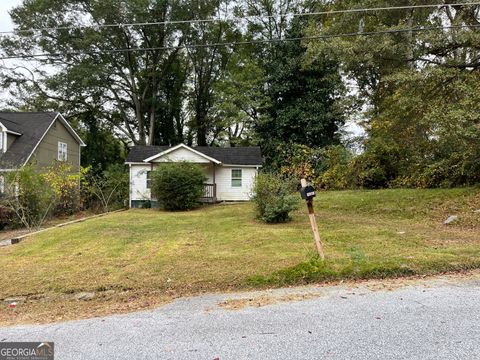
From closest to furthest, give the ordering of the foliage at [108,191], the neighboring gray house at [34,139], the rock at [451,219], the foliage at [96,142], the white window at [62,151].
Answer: the rock at [451,219] < the neighboring gray house at [34,139] < the foliage at [108,191] < the white window at [62,151] < the foliage at [96,142]

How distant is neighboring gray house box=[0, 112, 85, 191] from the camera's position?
59.1 ft

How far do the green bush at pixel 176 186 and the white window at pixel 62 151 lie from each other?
913 cm

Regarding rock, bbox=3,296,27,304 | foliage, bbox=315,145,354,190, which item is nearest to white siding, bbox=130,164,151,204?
foliage, bbox=315,145,354,190

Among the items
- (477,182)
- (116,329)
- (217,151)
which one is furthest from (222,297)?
(217,151)

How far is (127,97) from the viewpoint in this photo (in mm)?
29656

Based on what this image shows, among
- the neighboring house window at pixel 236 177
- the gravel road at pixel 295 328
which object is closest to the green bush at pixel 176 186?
the neighboring house window at pixel 236 177

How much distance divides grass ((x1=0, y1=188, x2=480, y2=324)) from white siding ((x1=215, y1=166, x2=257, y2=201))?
9436mm

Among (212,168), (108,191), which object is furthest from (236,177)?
(108,191)

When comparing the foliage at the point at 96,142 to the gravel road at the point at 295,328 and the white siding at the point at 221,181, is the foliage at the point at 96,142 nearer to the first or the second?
the white siding at the point at 221,181

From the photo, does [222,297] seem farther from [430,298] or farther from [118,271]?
[430,298]

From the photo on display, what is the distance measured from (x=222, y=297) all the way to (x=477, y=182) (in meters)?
13.0

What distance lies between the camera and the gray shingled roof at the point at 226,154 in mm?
20062

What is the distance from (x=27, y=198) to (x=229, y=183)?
10.4 meters

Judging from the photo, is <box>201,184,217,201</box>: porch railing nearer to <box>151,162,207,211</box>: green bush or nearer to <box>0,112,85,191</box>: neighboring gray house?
<box>151,162,207,211</box>: green bush
